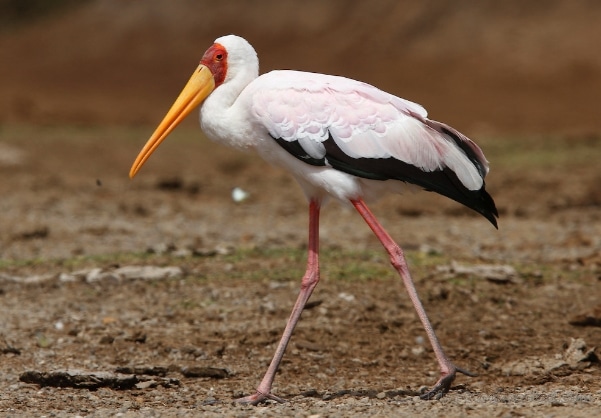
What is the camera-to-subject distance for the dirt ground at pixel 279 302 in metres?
5.62

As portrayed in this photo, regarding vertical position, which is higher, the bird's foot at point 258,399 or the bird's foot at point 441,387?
the bird's foot at point 441,387

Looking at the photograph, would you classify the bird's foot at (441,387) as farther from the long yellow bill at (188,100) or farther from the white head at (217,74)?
the long yellow bill at (188,100)

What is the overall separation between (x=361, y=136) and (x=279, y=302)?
1.63 m

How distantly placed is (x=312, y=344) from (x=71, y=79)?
1827 centimetres

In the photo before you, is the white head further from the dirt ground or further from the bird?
the dirt ground

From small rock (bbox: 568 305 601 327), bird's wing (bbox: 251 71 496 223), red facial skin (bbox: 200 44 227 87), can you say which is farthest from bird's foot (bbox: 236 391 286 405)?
small rock (bbox: 568 305 601 327)

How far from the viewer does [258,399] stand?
542 cm

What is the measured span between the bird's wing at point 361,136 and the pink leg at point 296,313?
405 millimetres

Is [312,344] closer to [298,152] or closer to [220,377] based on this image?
[220,377]

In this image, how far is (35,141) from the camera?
49.3ft

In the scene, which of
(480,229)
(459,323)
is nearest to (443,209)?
(480,229)

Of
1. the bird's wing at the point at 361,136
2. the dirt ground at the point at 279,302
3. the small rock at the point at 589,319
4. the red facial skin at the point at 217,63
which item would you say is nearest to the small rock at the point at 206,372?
the dirt ground at the point at 279,302

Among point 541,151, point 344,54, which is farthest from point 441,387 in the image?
point 344,54

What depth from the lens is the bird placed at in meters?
5.67
